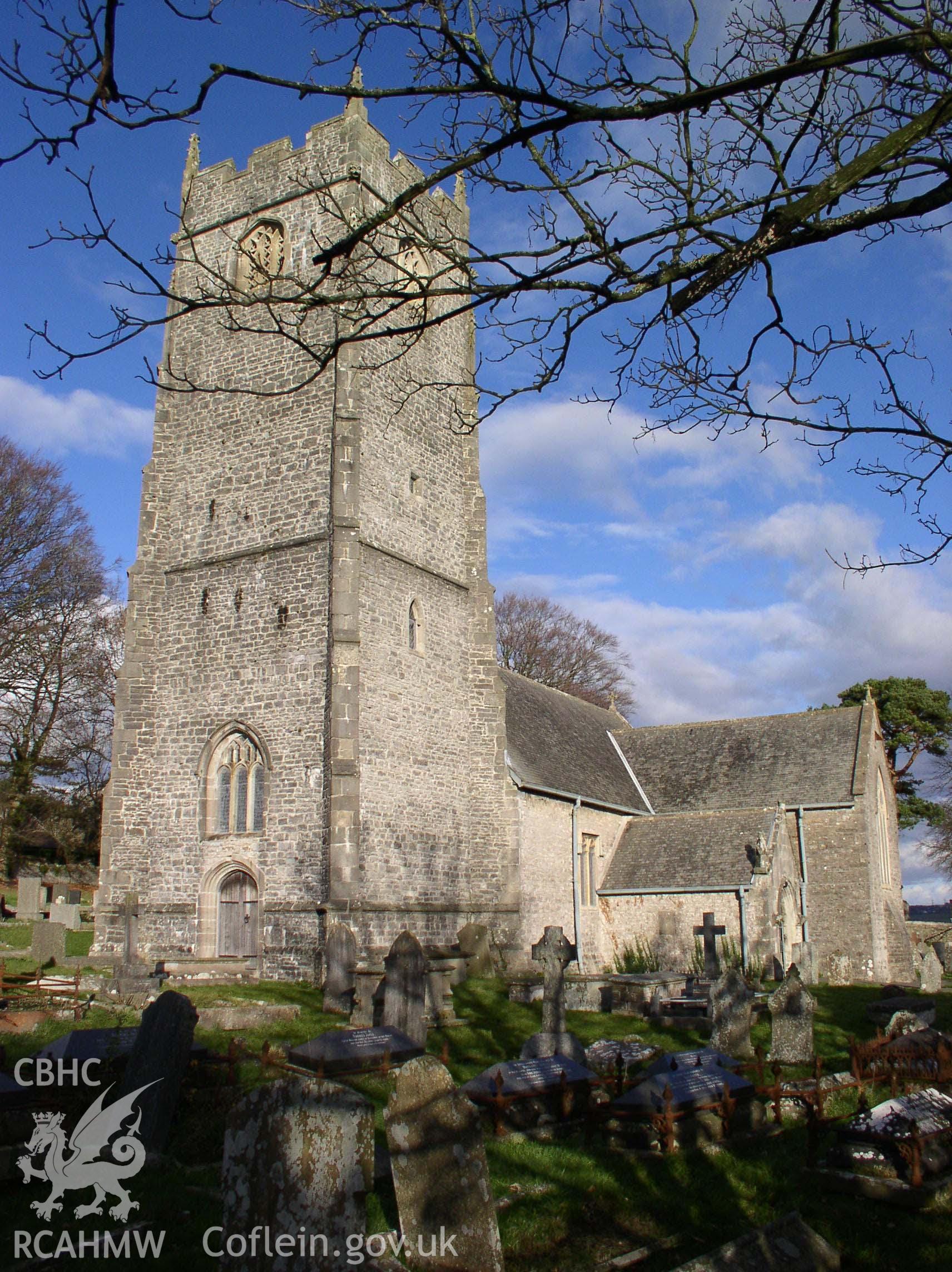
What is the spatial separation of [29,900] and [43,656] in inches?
330

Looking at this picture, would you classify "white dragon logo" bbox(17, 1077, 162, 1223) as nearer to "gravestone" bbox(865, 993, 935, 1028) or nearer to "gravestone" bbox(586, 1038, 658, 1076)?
"gravestone" bbox(586, 1038, 658, 1076)

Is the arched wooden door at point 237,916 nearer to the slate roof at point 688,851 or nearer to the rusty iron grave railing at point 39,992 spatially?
the rusty iron grave railing at point 39,992

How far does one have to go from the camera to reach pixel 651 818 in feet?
84.4

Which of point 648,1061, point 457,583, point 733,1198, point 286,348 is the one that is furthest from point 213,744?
point 733,1198

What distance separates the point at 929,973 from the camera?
63.6ft

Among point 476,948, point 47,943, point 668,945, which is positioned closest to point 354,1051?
point 47,943

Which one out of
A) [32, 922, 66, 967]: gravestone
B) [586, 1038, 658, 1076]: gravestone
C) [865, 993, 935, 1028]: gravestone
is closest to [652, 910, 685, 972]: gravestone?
[865, 993, 935, 1028]: gravestone

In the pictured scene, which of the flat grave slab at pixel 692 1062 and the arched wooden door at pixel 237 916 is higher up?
the arched wooden door at pixel 237 916

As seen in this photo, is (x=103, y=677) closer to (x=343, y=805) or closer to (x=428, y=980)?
(x=343, y=805)

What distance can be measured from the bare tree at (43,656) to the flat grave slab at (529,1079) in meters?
24.9

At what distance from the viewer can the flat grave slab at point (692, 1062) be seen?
8.87 metres

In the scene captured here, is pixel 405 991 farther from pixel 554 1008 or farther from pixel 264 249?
pixel 264 249

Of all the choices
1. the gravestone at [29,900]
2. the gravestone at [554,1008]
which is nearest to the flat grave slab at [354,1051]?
the gravestone at [554,1008]

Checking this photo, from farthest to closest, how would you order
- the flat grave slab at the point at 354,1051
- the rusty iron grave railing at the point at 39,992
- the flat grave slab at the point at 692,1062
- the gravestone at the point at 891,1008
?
the gravestone at the point at 891,1008
the rusty iron grave railing at the point at 39,992
the flat grave slab at the point at 354,1051
the flat grave slab at the point at 692,1062
